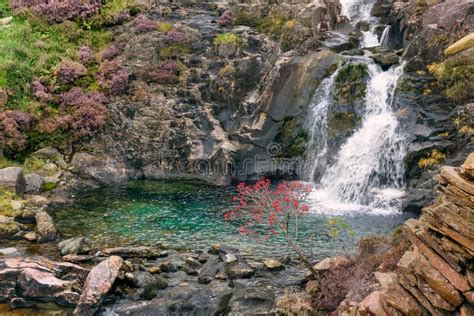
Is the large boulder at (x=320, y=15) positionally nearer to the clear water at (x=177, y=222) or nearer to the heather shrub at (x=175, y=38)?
the heather shrub at (x=175, y=38)

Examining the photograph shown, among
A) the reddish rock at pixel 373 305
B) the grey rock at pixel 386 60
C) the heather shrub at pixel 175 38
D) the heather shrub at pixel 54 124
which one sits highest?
the heather shrub at pixel 175 38

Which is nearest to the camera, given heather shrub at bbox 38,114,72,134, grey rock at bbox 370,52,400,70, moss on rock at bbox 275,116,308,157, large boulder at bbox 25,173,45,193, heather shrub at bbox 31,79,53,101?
large boulder at bbox 25,173,45,193

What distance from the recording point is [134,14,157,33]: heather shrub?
37.3m

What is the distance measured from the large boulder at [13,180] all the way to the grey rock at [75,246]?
6.99 m

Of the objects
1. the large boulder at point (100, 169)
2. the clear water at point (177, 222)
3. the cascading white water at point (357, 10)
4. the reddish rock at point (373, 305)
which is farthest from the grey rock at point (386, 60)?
the reddish rock at point (373, 305)

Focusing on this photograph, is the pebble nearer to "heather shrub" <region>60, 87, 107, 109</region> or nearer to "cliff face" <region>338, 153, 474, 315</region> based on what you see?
"cliff face" <region>338, 153, 474, 315</region>

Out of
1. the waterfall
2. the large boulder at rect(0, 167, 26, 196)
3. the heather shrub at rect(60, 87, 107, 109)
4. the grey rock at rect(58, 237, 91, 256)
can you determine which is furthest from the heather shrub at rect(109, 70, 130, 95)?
the waterfall

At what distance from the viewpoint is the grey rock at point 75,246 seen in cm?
1931

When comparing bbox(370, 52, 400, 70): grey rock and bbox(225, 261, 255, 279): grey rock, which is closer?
bbox(225, 261, 255, 279): grey rock

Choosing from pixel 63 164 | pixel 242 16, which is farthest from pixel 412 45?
pixel 63 164

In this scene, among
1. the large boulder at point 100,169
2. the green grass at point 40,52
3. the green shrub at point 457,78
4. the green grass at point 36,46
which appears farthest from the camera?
the green grass at point 36,46

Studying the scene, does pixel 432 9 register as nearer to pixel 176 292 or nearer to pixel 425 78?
pixel 425 78

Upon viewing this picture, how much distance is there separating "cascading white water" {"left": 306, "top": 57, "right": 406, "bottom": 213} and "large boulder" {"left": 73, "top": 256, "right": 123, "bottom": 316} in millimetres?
12772

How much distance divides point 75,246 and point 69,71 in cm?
1895
